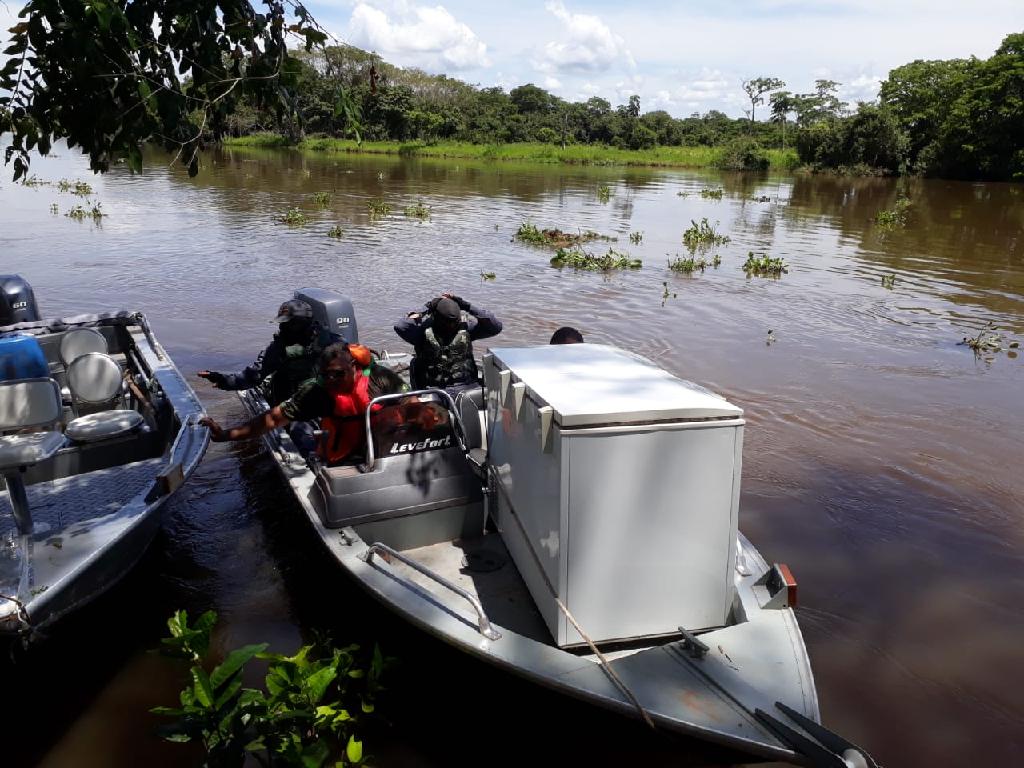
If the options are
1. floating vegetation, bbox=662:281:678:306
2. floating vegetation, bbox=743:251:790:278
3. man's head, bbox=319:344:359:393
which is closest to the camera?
man's head, bbox=319:344:359:393

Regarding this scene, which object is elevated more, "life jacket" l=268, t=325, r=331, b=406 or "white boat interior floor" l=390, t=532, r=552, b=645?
"life jacket" l=268, t=325, r=331, b=406

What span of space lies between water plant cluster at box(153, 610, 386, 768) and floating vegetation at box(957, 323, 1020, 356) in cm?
1023

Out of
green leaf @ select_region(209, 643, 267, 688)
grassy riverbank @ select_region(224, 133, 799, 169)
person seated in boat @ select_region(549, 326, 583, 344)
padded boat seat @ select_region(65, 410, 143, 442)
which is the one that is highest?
grassy riverbank @ select_region(224, 133, 799, 169)

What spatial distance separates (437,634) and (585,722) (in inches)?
31.9

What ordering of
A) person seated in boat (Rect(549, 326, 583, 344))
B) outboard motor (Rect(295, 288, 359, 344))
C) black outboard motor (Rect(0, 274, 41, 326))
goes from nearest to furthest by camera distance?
1. person seated in boat (Rect(549, 326, 583, 344))
2. outboard motor (Rect(295, 288, 359, 344))
3. black outboard motor (Rect(0, 274, 41, 326))

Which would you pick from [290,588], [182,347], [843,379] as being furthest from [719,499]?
[182,347]

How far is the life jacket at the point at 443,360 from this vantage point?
5.59m

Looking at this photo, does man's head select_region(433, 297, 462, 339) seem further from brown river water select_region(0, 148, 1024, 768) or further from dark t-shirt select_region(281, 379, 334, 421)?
brown river water select_region(0, 148, 1024, 768)

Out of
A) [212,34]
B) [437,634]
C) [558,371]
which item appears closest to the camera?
[212,34]

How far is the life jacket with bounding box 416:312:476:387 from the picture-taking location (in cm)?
559

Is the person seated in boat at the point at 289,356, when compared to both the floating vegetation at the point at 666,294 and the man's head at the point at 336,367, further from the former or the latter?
the floating vegetation at the point at 666,294

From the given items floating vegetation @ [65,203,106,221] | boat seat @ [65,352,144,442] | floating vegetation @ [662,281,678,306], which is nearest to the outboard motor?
boat seat @ [65,352,144,442]

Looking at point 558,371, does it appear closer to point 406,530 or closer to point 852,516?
point 406,530

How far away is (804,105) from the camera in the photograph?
6838 cm
